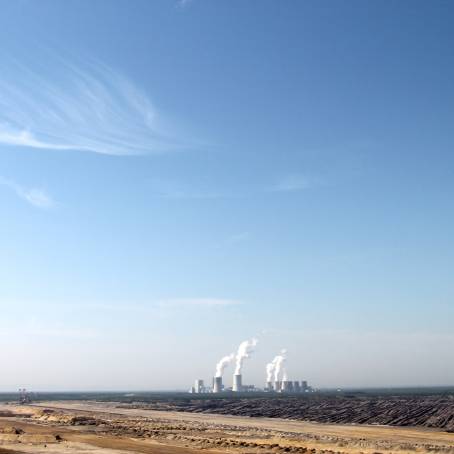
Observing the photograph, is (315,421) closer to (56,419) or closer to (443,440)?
(443,440)

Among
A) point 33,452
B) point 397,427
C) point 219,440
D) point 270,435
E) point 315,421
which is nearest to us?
point 33,452

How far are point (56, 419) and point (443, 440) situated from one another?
229 ft

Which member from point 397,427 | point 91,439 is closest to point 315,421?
point 397,427

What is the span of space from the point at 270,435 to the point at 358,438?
1098cm

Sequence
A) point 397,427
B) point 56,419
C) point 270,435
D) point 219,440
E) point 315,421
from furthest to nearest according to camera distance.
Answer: point 56,419, point 315,421, point 397,427, point 270,435, point 219,440

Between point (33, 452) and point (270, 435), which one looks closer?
point (33, 452)

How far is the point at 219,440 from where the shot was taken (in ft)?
193

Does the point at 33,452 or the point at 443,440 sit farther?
the point at 443,440

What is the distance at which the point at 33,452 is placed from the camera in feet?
168

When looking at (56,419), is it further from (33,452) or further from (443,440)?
(443,440)

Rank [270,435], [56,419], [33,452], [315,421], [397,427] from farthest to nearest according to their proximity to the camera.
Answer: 1. [56,419]
2. [315,421]
3. [397,427]
4. [270,435]
5. [33,452]

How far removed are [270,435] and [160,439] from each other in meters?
13.8

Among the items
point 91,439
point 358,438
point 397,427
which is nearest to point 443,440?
point 358,438

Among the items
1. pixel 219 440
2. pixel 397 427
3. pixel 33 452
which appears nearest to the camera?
pixel 33 452
